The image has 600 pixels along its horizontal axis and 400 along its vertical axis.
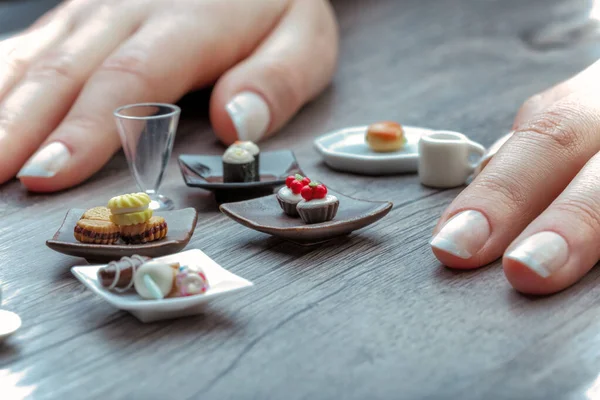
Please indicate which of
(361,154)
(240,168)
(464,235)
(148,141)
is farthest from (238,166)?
(464,235)

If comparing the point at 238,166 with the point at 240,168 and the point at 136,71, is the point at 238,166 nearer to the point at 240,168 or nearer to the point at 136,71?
the point at 240,168

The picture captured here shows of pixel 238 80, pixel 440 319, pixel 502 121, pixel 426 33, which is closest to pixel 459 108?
pixel 502 121

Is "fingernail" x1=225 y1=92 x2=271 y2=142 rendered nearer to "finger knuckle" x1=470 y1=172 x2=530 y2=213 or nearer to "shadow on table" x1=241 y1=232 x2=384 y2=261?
"shadow on table" x1=241 y1=232 x2=384 y2=261

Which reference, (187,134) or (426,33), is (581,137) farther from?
(426,33)

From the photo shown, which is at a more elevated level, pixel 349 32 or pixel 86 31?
pixel 86 31

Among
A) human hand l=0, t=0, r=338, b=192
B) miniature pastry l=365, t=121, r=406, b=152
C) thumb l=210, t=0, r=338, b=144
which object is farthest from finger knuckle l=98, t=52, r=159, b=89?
miniature pastry l=365, t=121, r=406, b=152

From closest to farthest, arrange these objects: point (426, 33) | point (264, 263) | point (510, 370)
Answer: point (510, 370), point (264, 263), point (426, 33)
